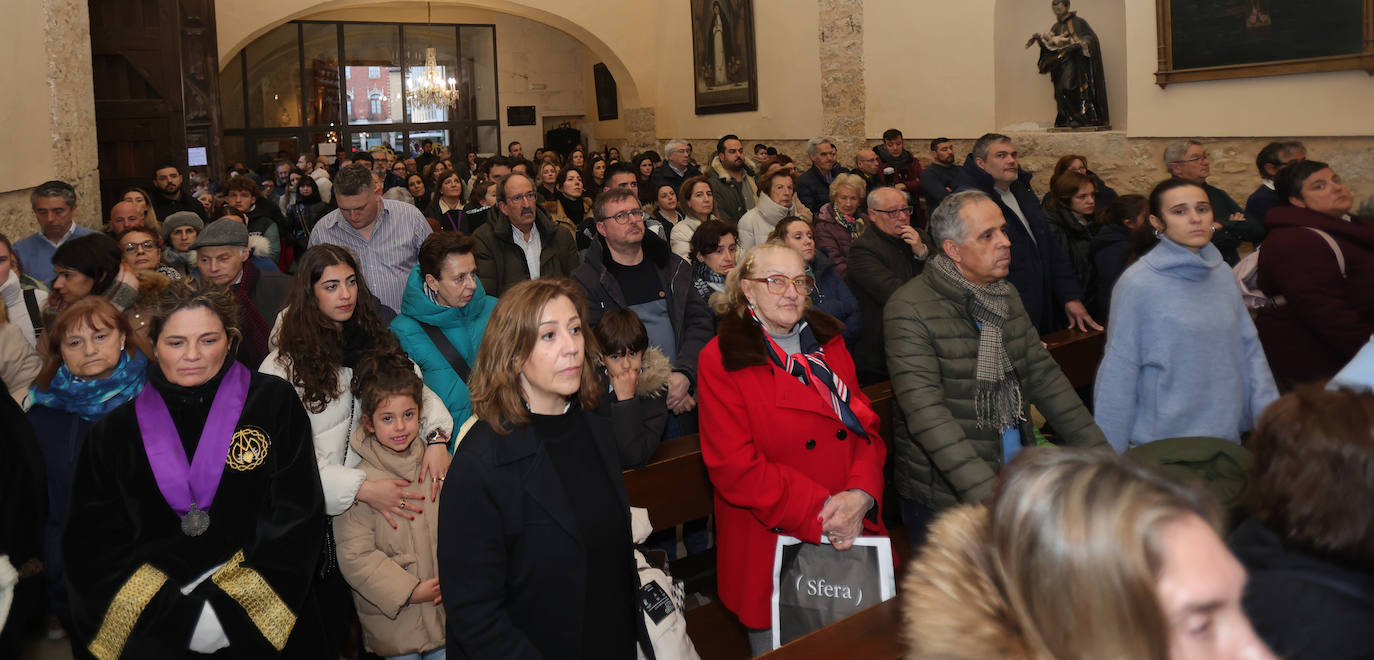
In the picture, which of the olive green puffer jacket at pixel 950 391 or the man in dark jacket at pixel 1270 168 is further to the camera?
the man in dark jacket at pixel 1270 168

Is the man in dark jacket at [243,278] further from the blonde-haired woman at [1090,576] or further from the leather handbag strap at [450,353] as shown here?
the blonde-haired woman at [1090,576]

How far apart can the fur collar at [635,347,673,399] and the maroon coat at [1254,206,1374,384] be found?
2.60 meters

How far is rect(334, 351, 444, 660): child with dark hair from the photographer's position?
293 cm

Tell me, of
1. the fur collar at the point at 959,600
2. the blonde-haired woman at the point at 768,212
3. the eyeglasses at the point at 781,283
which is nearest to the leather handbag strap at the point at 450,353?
the eyeglasses at the point at 781,283

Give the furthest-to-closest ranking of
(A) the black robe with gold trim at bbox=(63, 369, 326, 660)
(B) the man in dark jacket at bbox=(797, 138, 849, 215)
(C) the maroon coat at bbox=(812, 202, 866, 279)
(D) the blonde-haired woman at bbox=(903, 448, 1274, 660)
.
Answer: (B) the man in dark jacket at bbox=(797, 138, 849, 215) → (C) the maroon coat at bbox=(812, 202, 866, 279) → (A) the black robe with gold trim at bbox=(63, 369, 326, 660) → (D) the blonde-haired woman at bbox=(903, 448, 1274, 660)

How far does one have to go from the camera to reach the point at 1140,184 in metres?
9.17

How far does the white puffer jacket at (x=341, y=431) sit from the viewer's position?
2906mm

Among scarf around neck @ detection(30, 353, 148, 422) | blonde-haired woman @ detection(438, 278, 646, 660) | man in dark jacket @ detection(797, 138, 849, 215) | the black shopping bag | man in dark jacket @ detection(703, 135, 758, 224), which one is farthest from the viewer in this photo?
man in dark jacket @ detection(797, 138, 849, 215)

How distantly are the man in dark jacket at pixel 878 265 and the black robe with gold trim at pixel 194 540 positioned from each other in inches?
113

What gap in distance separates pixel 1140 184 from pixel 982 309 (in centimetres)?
695


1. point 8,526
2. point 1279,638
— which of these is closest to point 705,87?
point 8,526

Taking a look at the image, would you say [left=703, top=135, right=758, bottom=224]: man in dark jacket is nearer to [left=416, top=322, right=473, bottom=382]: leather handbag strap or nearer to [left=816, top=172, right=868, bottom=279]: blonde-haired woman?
[left=816, top=172, right=868, bottom=279]: blonde-haired woman

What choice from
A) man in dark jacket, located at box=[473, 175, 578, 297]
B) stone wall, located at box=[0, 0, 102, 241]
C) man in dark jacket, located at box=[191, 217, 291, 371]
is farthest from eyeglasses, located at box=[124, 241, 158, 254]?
stone wall, located at box=[0, 0, 102, 241]

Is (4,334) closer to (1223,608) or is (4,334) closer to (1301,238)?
(1223,608)
